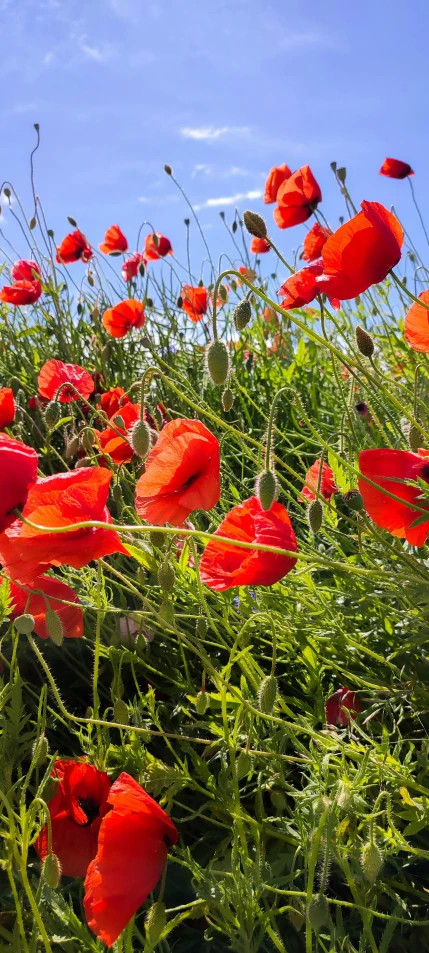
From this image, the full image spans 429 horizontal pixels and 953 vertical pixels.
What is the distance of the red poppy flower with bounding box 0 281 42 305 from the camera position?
3.27 meters

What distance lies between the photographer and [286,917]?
53.9 inches

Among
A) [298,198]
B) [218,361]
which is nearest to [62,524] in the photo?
[218,361]

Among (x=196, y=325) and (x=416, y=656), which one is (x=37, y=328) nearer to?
(x=196, y=325)

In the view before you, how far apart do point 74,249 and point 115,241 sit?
248 mm

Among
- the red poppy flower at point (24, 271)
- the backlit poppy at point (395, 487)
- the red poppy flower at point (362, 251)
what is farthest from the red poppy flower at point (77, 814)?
the red poppy flower at point (24, 271)

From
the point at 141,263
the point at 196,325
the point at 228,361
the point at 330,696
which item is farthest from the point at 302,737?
the point at 141,263

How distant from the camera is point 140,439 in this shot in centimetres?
143

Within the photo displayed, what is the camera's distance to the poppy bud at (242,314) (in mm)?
1424

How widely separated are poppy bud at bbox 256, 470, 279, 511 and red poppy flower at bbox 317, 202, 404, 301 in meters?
0.36

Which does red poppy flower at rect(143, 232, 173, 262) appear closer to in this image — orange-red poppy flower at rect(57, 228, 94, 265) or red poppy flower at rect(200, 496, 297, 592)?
orange-red poppy flower at rect(57, 228, 94, 265)

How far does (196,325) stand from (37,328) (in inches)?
39.3

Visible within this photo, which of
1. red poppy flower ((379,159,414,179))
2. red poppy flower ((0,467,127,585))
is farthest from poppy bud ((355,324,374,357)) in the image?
red poppy flower ((379,159,414,179))

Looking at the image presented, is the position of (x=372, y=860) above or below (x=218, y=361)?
below

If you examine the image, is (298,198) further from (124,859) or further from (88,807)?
(124,859)
